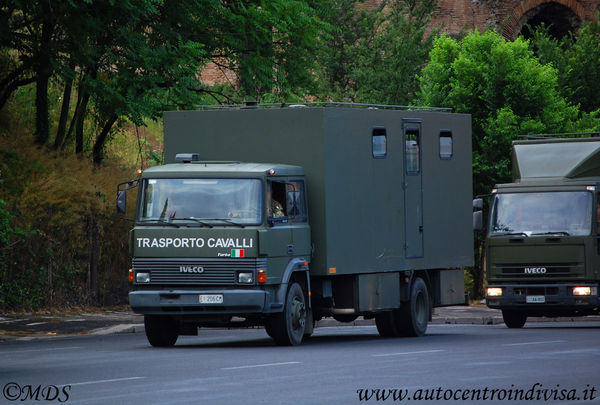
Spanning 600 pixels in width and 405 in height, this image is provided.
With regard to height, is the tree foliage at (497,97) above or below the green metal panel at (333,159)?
above

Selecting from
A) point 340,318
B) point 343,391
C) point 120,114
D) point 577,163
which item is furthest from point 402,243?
point 343,391

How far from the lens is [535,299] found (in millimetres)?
26953

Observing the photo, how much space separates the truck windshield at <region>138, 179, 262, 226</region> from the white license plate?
3.37 ft

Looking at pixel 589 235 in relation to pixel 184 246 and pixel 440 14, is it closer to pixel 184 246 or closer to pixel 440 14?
pixel 184 246

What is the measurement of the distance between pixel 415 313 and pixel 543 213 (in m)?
4.71

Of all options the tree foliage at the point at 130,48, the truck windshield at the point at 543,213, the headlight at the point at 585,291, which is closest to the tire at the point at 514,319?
the headlight at the point at 585,291

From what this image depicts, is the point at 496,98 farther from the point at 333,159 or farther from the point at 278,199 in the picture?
the point at 278,199

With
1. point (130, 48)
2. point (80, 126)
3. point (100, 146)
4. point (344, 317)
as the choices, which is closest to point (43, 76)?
point (130, 48)

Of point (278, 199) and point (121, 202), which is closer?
point (278, 199)

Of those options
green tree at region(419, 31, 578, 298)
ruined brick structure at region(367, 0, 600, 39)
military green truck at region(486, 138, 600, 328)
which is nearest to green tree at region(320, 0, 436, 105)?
ruined brick structure at region(367, 0, 600, 39)

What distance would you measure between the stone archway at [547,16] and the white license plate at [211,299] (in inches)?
1419

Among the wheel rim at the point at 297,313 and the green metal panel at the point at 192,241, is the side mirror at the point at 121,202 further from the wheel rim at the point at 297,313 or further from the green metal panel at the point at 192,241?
the wheel rim at the point at 297,313

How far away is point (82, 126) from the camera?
105 ft

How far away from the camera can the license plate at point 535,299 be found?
26.9m
